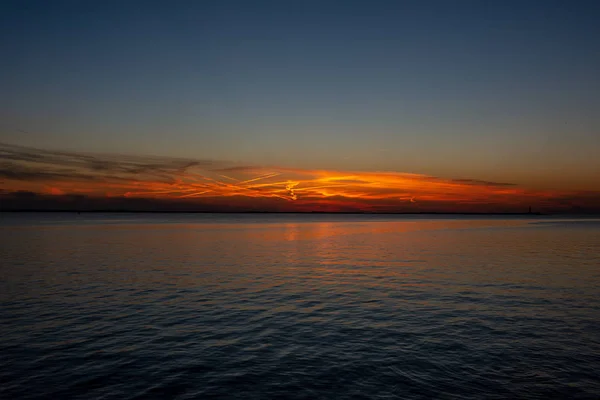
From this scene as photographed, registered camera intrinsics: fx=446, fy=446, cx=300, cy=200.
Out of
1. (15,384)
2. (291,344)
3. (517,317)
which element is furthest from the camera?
(517,317)

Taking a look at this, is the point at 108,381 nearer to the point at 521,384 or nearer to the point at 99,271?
the point at 521,384

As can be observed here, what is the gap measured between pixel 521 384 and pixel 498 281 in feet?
77.7

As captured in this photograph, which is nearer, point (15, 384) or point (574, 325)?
point (15, 384)

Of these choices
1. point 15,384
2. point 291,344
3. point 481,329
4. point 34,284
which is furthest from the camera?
point 34,284

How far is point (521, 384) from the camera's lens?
1488cm

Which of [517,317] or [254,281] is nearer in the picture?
[517,317]

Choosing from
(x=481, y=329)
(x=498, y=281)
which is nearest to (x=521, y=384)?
(x=481, y=329)

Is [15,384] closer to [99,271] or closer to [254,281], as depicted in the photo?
[254,281]

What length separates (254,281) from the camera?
36.0m

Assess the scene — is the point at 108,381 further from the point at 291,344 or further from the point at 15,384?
the point at 291,344

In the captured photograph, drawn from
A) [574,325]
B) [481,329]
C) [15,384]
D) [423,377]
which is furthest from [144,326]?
[574,325]

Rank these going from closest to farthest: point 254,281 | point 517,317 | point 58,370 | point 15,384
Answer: point 15,384, point 58,370, point 517,317, point 254,281

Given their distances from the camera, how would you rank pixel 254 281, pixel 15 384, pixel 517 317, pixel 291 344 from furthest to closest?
1. pixel 254 281
2. pixel 517 317
3. pixel 291 344
4. pixel 15 384

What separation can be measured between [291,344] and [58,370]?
8818 millimetres
